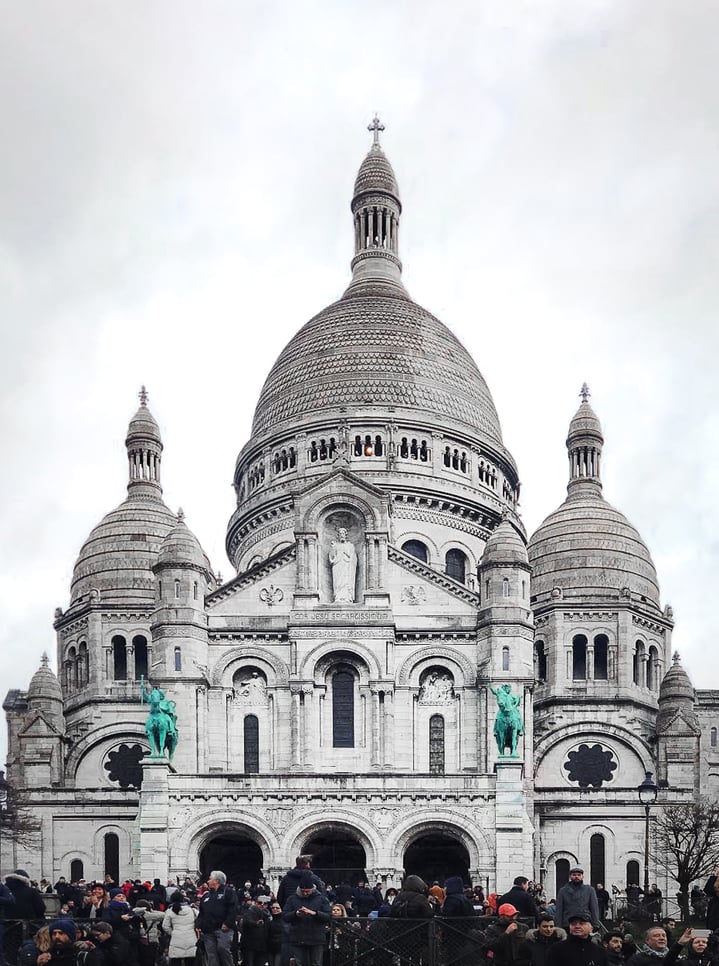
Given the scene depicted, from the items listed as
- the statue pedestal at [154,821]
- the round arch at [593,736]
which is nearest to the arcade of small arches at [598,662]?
the round arch at [593,736]

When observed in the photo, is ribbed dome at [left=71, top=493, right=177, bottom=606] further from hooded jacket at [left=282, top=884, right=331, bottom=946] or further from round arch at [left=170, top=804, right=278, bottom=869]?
hooded jacket at [left=282, top=884, right=331, bottom=946]

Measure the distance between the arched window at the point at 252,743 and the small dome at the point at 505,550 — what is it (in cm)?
1131

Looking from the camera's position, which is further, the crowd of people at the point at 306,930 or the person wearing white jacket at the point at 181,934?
the person wearing white jacket at the point at 181,934

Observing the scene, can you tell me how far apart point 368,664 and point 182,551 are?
8934 mm

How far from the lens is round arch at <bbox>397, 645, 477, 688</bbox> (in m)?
70.1

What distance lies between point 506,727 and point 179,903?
3444 cm

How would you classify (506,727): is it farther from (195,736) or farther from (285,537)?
(285,537)

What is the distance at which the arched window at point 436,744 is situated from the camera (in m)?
69.2

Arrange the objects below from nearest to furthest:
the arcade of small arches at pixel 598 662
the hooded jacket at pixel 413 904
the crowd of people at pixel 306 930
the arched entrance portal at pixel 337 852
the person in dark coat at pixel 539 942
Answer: the person in dark coat at pixel 539 942
the crowd of people at pixel 306 930
the hooded jacket at pixel 413 904
the arched entrance portal at pixel 337 852
the arcade of small arches at pixel 598 662

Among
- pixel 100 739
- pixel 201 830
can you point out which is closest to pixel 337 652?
pixel 201 830

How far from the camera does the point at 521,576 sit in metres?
71.4

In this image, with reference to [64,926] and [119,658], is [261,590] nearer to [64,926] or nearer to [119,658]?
[119,658]

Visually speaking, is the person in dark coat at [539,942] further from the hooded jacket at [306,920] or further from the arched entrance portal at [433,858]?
the arched entrance portal at [433,858]

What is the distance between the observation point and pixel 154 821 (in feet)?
209
